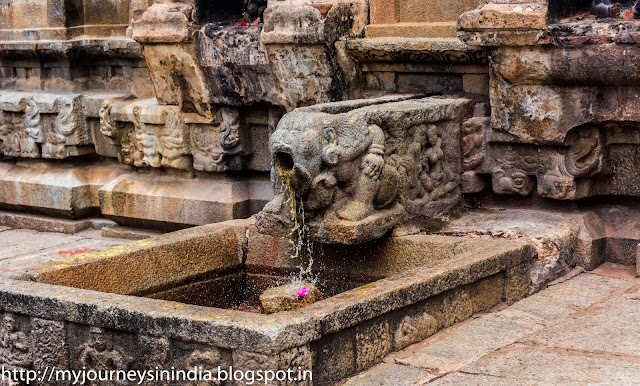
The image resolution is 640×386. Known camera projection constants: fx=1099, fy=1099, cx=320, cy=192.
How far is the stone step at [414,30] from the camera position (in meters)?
6.48

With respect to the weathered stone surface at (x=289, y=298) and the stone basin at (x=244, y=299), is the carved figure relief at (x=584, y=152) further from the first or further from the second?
the weathered stone surface at (x=289, y=298)

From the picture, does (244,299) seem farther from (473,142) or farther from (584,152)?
(584,152)

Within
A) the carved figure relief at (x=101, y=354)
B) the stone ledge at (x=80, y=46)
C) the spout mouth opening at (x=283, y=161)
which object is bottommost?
the carved figure relief at (x=101, y=354)

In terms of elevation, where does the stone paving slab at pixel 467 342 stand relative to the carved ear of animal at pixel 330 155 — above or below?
below

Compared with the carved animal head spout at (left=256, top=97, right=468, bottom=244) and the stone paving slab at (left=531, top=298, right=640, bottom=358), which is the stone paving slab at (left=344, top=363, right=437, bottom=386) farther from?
the carved animal head spout at (left=256, top=97, right=468, bottom=244)

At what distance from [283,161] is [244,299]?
1.03 metres

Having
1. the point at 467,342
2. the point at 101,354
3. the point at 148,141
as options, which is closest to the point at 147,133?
the point at 148,141

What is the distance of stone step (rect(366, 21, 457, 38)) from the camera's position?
21.2 feet

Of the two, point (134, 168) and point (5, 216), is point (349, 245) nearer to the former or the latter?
point (134, 168)

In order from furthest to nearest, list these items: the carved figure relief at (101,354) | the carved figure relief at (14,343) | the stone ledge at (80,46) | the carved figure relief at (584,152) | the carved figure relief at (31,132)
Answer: the carved figure relief at (31,132)
the stone ledge at (80,46)
the carved figure relief at (584,152)
the carved figure relief at (14,343)
the carved figure relief at (101,354)

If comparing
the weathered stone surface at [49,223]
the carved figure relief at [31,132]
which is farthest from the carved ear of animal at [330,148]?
the carved figure relief at [31,132]

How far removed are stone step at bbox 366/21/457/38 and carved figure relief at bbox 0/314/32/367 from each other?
117 inches

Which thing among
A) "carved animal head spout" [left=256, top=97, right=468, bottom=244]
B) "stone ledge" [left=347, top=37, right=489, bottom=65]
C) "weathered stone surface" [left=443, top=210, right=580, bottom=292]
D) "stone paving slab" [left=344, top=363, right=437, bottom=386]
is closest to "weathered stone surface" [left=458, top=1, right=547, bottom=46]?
"stone ledge" [left=347, top=37, right=489, bottom=65]

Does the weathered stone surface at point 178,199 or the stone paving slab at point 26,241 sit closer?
the weathered stone surface at point 178,199
